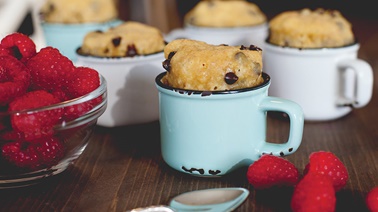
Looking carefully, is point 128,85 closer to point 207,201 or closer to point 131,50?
point 131,50

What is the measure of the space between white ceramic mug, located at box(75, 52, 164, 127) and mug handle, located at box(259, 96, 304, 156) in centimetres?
26

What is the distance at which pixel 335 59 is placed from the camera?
0.89 m

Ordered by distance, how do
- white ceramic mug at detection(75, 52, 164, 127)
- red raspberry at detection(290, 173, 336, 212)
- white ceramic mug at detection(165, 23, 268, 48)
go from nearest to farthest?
red raspberry at detection(290, 173, 336, 212) < white ceramic mug at detection(75, 52, 164, 127) < white ceramic mug at detection(165, 23, 268, 48)

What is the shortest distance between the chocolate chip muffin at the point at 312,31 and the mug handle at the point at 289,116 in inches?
10.3

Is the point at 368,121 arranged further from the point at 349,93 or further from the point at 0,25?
the point at 0,25

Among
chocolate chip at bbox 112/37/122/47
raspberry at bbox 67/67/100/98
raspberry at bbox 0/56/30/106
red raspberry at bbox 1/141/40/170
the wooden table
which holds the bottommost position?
the wooden table

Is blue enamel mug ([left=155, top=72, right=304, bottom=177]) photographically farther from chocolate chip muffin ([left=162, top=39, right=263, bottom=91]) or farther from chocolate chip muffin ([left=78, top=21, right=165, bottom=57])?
chocolate chip muffin ([left=78, top=21, right=165, bottom=57])

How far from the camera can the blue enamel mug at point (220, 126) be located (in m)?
0.65

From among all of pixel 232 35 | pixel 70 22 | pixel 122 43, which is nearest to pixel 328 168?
pixel 122 43

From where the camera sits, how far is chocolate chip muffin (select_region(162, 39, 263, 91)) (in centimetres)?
65

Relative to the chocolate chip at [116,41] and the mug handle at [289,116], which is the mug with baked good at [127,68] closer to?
the chocolate chip at [116,41]

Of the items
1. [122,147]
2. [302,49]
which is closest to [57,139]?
[122,147]

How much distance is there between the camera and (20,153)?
0.62 meters

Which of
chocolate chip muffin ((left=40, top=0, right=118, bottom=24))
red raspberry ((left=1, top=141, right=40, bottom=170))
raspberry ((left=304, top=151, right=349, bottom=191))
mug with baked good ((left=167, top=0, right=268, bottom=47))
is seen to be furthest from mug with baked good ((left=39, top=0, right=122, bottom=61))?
raspberry ((left=304, top=151, right=349, bottom=191))
